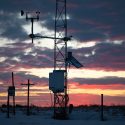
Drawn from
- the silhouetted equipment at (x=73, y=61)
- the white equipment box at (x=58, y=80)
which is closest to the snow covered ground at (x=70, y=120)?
the white equipment box at (x=58, y=80)

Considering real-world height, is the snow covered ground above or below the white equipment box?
below

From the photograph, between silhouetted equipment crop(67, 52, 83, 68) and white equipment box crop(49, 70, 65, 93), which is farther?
silhouetted equipment crop(67, 52, 83, 68)

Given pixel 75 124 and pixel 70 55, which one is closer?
pixel 75 124

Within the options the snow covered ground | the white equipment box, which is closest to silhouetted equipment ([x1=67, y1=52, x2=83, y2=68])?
the white equipment box

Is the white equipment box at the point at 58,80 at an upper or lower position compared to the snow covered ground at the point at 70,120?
upper

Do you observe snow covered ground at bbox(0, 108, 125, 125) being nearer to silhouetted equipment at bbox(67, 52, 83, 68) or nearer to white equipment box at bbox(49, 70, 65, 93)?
white equipment box at bbox(49, 70, 65, 93)

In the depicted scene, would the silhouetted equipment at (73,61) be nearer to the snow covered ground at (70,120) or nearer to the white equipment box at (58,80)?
the white equipment box at (58,80)

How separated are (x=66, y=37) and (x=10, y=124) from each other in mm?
15252

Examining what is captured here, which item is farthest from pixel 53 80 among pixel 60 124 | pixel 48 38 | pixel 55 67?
pixel 60 124

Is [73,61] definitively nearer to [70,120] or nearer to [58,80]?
[58,80]

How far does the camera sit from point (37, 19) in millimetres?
45500

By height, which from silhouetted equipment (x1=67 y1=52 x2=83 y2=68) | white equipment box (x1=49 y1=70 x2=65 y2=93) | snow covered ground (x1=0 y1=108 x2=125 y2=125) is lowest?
snow covered ground (x1=0 y1=108 x2=125 y2=125)

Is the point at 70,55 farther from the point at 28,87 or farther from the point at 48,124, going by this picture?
the point at 48,124

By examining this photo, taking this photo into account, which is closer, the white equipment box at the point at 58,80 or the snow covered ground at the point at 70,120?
the snow covered ground at the point at 70,120
